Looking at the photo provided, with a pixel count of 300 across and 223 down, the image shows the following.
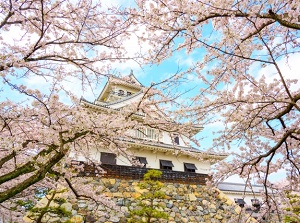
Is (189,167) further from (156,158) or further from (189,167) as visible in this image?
(156,158)

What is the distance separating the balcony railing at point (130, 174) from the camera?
24.4 ft

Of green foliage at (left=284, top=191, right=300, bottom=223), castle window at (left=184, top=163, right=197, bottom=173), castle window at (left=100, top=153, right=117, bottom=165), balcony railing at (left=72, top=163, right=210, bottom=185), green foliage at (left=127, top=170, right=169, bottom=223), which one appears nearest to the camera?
green foliage at (left=284, top=191, right=300, bottom=223)

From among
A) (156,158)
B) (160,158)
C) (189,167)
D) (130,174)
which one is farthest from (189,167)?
(130,174)

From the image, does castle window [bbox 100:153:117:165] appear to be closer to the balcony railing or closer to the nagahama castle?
the nagahama castle

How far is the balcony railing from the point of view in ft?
24.4

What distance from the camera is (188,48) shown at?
352cm

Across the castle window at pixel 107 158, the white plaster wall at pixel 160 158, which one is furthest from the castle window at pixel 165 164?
the castle window at pixel 107 158

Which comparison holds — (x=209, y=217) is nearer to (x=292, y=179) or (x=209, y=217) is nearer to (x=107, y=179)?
(x=107, y=179)

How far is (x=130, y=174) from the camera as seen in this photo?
7984mm

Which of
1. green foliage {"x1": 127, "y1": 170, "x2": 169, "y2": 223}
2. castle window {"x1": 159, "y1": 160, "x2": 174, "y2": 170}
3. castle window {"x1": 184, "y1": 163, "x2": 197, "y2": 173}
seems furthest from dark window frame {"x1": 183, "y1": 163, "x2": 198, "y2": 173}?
green foliage {"x1": 127, "y1": 170, "x2": 169, "y2": 223}

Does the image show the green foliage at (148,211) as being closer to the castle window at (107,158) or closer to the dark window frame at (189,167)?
the castle window at (107,158)

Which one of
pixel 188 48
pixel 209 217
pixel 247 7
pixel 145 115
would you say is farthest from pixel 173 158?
pixel 247 7

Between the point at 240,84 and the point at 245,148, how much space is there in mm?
1239

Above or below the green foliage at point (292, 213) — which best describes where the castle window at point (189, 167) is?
above
